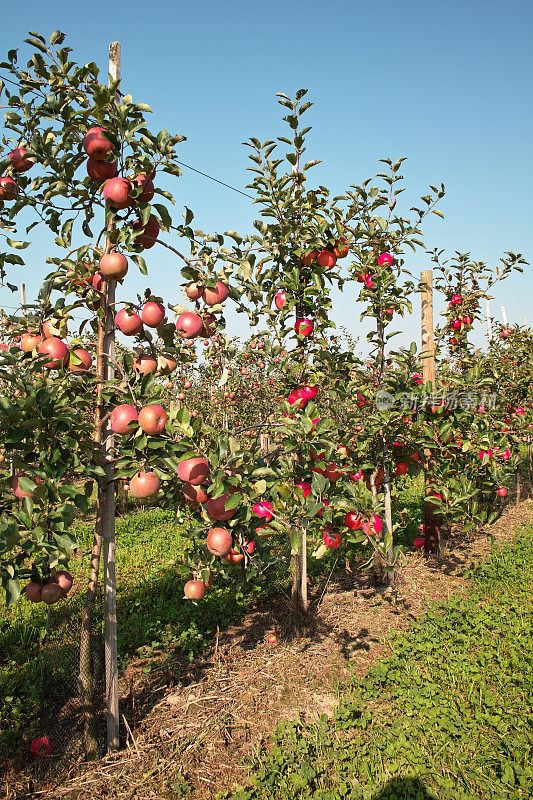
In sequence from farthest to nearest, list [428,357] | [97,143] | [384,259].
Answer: [428,357]
[384,259]
[97,143]

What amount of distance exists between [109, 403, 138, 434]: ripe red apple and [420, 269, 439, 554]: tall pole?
9.64 feet

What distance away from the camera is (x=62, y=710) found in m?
2.96

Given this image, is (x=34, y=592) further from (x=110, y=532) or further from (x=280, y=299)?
(x=280, y=299)

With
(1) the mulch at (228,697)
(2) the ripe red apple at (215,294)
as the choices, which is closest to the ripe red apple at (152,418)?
(2) the ripe red apple at (215,294)

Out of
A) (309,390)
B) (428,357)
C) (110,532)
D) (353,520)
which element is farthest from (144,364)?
(428,357)

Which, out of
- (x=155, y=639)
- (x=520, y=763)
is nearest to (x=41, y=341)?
(x=155, y=639)

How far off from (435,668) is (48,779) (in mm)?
2323

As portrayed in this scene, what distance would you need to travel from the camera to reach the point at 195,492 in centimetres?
223

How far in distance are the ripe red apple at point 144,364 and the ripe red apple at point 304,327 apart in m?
1.44

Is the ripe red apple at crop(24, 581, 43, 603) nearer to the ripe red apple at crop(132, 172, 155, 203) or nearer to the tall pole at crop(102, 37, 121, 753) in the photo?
the tall pole at crop(102, 37, 121, 753)

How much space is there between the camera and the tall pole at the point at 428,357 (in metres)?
4.64

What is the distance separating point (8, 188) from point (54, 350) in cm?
78

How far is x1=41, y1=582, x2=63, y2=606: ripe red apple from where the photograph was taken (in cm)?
200

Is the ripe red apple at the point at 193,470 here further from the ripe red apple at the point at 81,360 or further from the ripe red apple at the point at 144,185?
the ripe red apple at the point at 144,185
